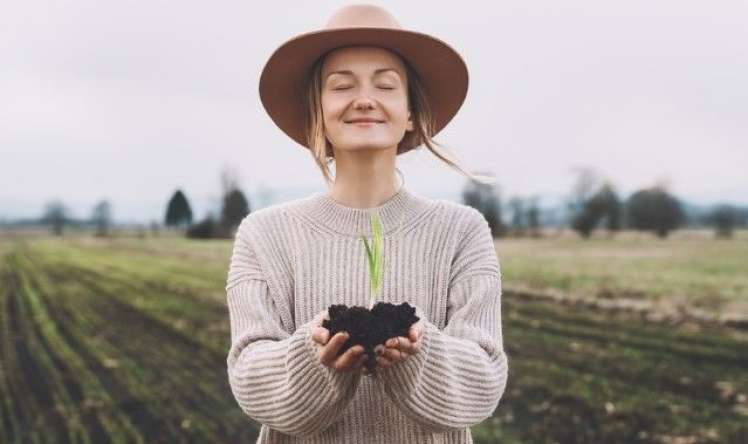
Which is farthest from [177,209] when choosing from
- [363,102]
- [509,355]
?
[509,355]

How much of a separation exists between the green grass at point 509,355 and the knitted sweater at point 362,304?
163 inches

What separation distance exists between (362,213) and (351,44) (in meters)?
0.39

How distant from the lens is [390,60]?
1.82m

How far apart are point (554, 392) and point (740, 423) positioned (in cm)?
Answer: 137

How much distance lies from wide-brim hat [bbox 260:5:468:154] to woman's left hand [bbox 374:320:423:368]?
686mm

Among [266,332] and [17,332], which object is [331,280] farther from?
[17,332]

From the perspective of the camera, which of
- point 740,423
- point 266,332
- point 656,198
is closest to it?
point 266,332

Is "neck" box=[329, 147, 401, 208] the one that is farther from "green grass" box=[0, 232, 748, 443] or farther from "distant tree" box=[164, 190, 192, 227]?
"green grass" box=[0, 232, 748, 443]

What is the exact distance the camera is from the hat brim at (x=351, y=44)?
178 centimetres

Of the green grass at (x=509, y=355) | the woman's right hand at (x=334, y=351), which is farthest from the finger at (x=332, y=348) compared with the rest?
the green grass at (x=509, y=355)

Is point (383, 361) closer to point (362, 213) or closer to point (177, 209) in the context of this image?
point (362, 213)

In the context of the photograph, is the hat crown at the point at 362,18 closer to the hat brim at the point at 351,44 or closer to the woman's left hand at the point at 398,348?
the hat brim at the point at 351,44

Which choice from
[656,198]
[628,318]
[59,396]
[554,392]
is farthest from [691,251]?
[59,396]

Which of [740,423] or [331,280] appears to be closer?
[331,280]
